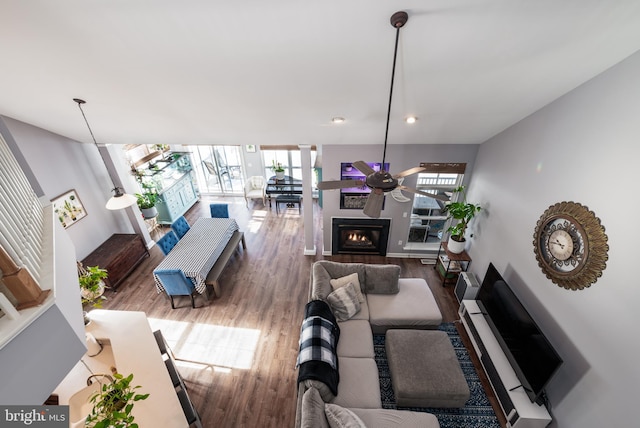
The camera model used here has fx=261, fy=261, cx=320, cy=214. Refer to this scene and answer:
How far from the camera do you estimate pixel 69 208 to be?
4.74 metres

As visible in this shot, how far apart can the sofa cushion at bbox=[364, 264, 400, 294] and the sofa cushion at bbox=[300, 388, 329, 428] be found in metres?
1.86

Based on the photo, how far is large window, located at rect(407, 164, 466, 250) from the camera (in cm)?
498

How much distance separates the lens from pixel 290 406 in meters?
3.32

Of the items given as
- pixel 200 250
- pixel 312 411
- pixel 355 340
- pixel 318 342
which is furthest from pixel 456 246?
pixel 200 250

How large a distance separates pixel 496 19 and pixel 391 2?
819 mm

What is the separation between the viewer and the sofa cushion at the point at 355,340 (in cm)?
341

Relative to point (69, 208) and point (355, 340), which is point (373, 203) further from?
point (69, 208)

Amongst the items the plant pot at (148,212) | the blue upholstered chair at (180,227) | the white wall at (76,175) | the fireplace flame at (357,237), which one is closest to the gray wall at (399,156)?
the fireplace flame at (357,237)

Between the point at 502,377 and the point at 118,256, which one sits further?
the point at 118,256

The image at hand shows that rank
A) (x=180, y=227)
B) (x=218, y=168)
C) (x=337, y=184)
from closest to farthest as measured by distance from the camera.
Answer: (x=337, y=184)
(x=180, y=227)
(x=218, y=168)

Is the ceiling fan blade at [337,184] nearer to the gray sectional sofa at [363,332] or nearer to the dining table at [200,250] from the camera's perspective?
the gray sectional sofa at [363,332]

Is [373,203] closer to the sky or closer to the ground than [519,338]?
closer to the sky

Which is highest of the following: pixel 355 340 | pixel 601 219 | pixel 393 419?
pixel 601 219

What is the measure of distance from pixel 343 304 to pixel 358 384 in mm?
1016
